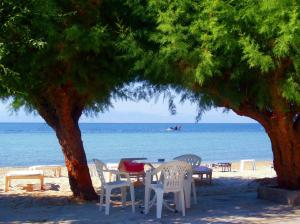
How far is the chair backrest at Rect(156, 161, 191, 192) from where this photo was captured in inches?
355

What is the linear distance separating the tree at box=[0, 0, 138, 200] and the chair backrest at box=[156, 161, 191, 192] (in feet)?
5.76

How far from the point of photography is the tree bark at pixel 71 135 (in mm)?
10859

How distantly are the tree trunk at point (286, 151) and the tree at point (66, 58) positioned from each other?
10.5 ft

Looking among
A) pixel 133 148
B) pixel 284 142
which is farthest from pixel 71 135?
pixel 133 148

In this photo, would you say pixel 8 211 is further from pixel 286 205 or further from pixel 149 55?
pixel 286 205

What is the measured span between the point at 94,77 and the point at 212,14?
8.20 ft

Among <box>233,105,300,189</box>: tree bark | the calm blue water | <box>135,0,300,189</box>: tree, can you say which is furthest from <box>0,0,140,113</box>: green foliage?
the calm blue water

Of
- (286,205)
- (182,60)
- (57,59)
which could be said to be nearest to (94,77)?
(57,59)

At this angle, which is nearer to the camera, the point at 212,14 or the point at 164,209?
the point at 212,14

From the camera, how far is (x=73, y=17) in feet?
28.2

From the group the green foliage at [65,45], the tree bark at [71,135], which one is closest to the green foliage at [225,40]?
the green foliage at [65,45]

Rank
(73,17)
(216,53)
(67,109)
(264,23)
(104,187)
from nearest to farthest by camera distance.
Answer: (264,23)
(216,53)
(73,17)
(104,187)
(67,109)

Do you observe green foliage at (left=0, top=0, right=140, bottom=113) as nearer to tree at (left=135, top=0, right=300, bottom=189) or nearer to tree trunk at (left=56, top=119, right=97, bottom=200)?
tree at (left=135, top=0, right=300, bottom=189)

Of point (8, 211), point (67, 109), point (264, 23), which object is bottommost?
point (8, 211)
